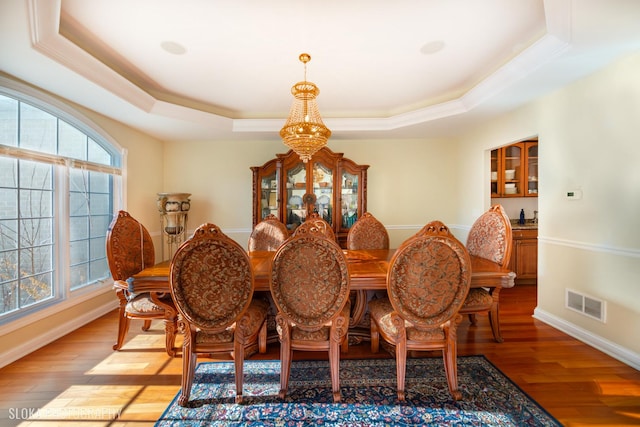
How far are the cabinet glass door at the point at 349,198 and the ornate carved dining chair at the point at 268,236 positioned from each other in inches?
54.8

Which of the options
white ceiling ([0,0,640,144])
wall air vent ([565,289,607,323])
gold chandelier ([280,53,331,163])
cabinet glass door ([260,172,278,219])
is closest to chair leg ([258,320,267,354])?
gold chandelier ([280,53,331,163])

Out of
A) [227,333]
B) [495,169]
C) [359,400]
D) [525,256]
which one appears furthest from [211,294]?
[495,169]

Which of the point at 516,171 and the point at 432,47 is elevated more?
the point at 432,47

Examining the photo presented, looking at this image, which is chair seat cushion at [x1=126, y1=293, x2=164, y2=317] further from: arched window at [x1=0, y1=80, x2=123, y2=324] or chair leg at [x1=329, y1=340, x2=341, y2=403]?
chair leg at [x1=329, y1=340, x2=341, y2=403]

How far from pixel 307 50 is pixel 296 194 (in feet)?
6.86

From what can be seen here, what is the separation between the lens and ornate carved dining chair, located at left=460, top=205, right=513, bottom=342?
7.08 ft

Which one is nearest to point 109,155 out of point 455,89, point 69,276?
point 69,276

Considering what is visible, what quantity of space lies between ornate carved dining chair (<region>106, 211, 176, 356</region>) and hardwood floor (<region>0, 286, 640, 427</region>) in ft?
0.76

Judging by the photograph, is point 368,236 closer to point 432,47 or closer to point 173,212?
point 432,47

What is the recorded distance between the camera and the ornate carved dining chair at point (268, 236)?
2941 mm

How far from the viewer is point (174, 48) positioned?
2299 millimetres

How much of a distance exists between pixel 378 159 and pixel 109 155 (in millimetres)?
3677

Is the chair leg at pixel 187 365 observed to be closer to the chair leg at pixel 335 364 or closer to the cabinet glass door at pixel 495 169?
the chair leg at pixel 335 364

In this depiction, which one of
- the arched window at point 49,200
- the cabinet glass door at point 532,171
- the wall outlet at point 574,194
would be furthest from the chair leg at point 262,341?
the cabinet glass door at point 532,171
